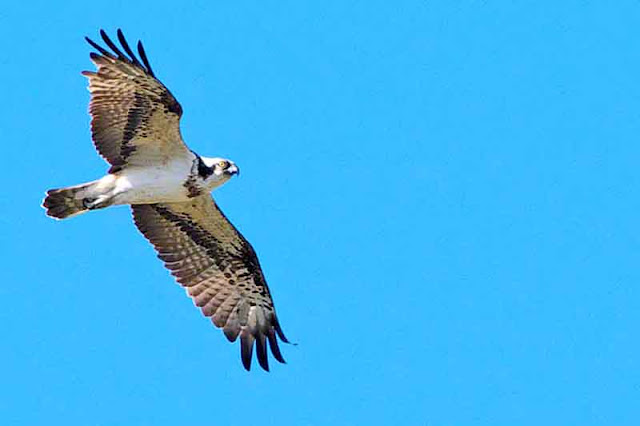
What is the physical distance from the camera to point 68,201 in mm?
14477

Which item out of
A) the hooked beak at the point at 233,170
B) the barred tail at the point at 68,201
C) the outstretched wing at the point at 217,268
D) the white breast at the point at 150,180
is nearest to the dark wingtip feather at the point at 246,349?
the outstretched wing at the point at 217,268

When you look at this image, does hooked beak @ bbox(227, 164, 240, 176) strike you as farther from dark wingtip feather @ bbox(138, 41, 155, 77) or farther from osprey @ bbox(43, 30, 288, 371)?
dark wingtip feather @ bbox(138, 41, 155, 77)

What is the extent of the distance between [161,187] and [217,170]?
23.1 inches

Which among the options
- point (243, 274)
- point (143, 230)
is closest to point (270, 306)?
point (243, 274)

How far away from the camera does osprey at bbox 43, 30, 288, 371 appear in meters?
14.1

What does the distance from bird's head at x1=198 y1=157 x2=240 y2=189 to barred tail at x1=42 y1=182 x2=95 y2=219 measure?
1093 mm

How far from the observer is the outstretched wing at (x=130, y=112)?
1399cm

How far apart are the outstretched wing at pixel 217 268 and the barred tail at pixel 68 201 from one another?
3.34 ft

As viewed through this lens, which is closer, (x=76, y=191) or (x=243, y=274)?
(x=76, y=191)

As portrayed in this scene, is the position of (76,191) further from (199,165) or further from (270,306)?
(270,306)

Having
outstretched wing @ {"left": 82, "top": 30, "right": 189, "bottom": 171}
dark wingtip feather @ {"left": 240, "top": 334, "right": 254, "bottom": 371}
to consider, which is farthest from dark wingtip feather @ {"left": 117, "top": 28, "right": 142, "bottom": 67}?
dark wingtip feather @ {"left": 240, "top": 334, "right": 254, "bottom": 371}

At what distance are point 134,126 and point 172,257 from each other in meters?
1.92

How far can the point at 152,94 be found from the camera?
14.0 meters

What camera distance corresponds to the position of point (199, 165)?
47.2ft
